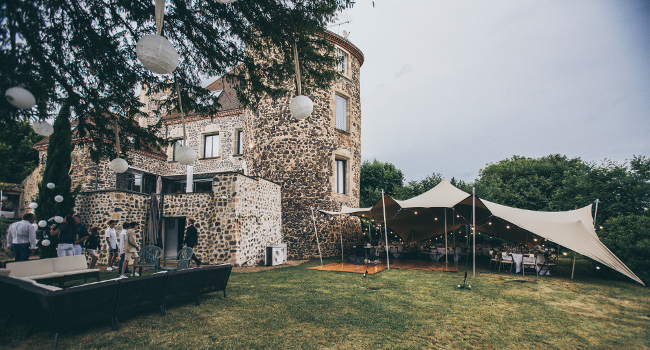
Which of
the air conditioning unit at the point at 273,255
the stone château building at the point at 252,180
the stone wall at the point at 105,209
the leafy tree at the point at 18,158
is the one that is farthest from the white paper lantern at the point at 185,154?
the leafy tree at the point at 18,158

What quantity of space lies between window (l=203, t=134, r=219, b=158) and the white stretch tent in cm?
777

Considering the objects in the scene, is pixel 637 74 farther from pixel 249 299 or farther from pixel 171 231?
pixel 171 231

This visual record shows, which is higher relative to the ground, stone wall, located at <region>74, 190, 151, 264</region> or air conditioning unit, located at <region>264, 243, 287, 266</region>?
stone wall, located at <region>74, 190, 151, 264</region>

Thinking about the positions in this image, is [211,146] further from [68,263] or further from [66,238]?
[68,263]

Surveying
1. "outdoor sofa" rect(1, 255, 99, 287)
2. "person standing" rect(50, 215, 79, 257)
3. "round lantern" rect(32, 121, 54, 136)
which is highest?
"round lantern" rect(32, 121, 54, 136)

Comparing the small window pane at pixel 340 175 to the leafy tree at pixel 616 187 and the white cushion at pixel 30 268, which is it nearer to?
the leafy tree at pixel 616 187

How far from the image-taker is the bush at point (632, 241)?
7.50 m

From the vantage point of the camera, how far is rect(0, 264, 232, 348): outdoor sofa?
3.04m

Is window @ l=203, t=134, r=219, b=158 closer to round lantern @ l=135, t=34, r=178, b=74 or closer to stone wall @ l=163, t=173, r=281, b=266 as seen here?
stone wall @ l=163, t=173, r=281, b=266

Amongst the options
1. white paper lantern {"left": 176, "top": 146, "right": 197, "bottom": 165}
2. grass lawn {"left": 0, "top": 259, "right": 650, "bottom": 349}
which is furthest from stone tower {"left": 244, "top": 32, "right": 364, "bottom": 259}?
white paper lantern {"left": 176, "top": 146, "right": 197, "bottom": 165}

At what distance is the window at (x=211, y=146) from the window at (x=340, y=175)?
6.00m

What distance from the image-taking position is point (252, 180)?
1013cm

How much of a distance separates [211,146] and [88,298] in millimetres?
12301

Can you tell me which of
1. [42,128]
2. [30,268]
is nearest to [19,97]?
[42,128]
